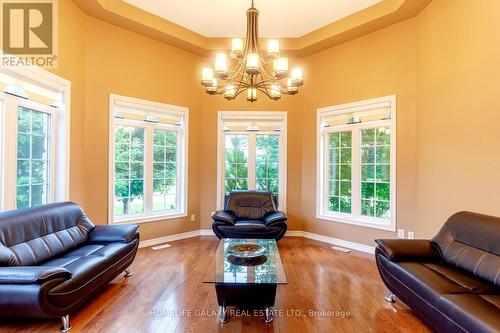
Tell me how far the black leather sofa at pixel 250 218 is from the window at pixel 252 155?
0.41 meters

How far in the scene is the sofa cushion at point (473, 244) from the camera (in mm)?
2136

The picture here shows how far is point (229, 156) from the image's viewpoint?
522cm

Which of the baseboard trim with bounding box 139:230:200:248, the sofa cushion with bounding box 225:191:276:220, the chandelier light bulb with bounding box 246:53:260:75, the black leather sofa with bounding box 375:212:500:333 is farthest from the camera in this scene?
the sofa cushion with bounding box 225:191:276:220

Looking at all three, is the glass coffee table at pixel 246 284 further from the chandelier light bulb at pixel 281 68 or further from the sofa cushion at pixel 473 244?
the chandelier light bulb at pixel 281 68

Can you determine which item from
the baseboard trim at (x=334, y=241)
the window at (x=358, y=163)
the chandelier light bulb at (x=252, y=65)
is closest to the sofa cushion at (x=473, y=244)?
the window at (x=358, y=163)

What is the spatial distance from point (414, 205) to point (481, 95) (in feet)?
5.49

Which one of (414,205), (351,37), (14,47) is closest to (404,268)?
(414,205)

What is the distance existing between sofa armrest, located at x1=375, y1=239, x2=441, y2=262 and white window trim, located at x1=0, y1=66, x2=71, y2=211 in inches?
157

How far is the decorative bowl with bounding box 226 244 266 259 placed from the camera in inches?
105

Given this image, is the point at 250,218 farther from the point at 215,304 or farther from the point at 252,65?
the point at 252,65

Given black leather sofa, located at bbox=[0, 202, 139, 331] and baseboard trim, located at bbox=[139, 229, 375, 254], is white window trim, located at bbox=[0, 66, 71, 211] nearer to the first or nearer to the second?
black leather sofa, located at bbox=[0, 202, 139, 331]

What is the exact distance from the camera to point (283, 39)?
4.79m

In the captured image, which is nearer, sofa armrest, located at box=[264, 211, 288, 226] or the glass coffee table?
the glass coffee table

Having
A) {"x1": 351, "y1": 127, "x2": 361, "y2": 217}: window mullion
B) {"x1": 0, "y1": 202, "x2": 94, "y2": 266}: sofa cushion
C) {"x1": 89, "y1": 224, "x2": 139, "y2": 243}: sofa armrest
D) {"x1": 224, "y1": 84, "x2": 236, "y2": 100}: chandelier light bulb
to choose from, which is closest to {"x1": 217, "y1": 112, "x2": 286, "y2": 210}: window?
{"x1": 351, "y1": 127, "x2": 361, "y2": 217}: window mullion
